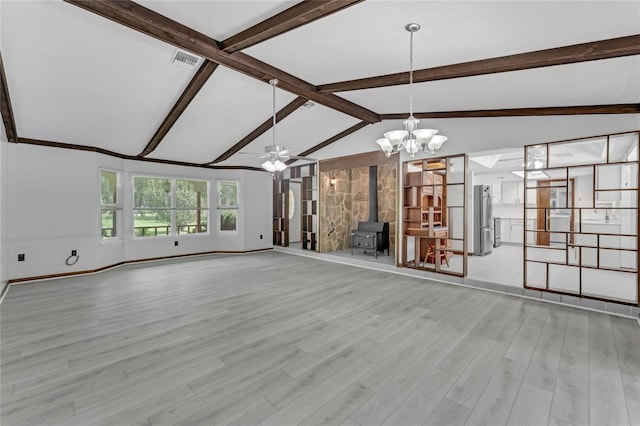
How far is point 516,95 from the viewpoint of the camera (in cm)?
393

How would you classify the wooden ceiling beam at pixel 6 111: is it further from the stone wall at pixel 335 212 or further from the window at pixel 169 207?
the stone wall at pixel 335 212

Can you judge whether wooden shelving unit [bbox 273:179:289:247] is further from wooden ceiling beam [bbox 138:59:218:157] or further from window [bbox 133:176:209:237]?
wooden ceiling beam [bbox 138:59:218:157]

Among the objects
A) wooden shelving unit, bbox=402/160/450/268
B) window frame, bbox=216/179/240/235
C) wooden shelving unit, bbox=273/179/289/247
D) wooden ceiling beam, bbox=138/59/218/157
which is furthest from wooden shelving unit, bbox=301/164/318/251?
wooden ceiling beam, bbox=138/59/218/157

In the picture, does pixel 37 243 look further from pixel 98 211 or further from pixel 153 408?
pixel 153 408

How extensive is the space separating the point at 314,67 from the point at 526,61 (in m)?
2.32

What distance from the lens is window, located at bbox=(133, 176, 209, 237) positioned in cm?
712

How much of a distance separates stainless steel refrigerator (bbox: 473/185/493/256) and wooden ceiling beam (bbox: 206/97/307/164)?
5.23m

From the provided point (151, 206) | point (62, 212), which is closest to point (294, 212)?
point (151, 206)

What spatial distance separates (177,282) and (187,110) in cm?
295

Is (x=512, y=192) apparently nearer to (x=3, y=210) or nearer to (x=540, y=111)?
(x=540, y=111)

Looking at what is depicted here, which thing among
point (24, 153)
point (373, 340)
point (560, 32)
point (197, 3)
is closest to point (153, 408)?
point (373, 340)

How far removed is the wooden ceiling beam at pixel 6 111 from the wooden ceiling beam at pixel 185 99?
1869 millimetres

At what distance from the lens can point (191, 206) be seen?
798 cm

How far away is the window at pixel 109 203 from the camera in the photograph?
6.18m
